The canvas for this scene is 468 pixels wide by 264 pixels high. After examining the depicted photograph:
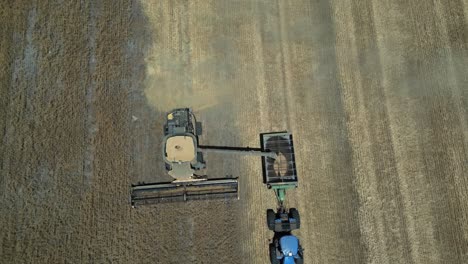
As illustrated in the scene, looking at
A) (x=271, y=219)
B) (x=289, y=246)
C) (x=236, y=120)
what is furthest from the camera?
(x=236, y=120)

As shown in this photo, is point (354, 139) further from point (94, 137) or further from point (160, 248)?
point (94, 137)

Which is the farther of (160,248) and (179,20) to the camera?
(179,20)

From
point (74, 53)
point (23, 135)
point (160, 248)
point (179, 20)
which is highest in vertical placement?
point (179, 20)

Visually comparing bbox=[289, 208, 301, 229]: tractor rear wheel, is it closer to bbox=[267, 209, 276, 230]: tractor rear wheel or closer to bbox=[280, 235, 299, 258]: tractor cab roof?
bbox=[267, 209, 276, 230]: tractor rear wheel

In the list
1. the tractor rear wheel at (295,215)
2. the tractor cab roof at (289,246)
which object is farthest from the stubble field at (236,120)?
the tractor cab roof at (289,246)

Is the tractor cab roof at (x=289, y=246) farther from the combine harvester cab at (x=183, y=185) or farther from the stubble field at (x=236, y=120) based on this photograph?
the combine harvester cab at (x=183, y=185)

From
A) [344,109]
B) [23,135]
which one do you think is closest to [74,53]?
[23,135]

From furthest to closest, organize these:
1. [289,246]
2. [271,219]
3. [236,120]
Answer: [236,120], [271,219], [289,246]

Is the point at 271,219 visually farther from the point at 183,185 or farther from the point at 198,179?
the point at 183,185

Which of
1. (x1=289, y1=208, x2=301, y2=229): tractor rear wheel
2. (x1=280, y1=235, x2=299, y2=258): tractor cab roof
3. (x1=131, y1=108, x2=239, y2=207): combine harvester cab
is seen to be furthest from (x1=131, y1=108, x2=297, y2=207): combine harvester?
(x1=280, y1=235, x2=299, y2=258): tractor cab roof

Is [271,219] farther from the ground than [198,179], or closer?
closer

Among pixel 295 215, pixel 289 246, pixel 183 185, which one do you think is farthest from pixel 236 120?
pixel 289 246
